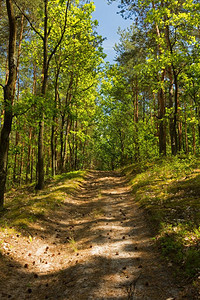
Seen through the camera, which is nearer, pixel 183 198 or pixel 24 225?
pixel 24 225

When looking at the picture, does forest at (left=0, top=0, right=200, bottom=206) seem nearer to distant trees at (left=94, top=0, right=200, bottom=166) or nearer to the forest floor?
distant trees at (left=94, top=0, right=200, bottom=166)

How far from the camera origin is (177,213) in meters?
8.23

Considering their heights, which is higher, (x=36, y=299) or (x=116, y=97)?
(x=116, y=97)

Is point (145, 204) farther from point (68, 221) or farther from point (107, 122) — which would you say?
point (107, 122)

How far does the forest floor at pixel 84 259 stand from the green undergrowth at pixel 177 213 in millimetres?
374

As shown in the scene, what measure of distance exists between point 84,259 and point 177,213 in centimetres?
402

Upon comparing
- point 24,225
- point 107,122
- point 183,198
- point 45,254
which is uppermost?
point 107,122

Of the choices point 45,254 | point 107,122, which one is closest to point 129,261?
point 45,254

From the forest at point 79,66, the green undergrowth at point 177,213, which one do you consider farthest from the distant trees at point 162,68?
the green undergrowth at point 177,213

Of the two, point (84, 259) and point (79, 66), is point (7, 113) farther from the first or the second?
point (79, 66)

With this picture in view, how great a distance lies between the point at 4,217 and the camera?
9.37 meters

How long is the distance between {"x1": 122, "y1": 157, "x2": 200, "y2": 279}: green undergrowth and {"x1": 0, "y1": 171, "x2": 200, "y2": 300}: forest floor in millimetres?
374

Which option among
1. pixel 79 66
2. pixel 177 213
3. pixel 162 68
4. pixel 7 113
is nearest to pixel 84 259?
pixel 177 213

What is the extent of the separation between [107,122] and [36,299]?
3701cm
